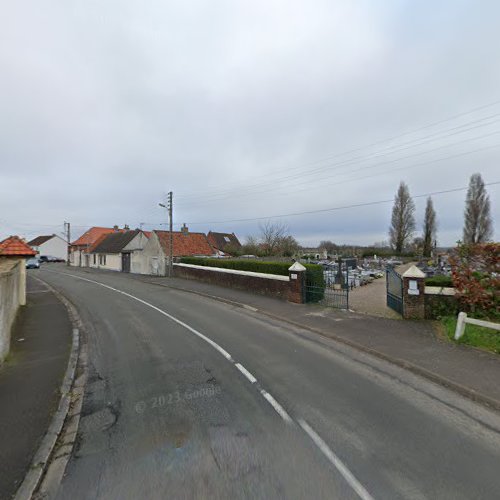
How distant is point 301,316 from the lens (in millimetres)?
10953

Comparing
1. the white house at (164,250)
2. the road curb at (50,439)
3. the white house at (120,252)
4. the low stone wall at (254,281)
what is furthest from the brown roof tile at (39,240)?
the road curb at (50,439)

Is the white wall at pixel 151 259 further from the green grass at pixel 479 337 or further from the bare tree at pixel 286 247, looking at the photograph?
the green grass at pixel 479 337

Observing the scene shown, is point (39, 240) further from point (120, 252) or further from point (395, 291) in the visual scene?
point (395, 291)

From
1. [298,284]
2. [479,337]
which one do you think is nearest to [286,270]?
[298,284]

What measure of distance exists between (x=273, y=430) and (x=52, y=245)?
253 feet

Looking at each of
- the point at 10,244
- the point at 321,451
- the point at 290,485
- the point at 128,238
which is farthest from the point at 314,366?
the point at 128,238

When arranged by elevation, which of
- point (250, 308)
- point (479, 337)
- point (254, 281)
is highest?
point (254, 281)

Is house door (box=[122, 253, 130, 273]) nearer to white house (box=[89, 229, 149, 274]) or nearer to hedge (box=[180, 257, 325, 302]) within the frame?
white house (box=[89, 229, 149, 274])

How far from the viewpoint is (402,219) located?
5516 cm

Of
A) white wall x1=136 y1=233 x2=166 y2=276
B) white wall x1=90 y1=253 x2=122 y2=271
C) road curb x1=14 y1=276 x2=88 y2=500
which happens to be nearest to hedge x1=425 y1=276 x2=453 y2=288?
road curb x1=14 y1=276 x2=88 y2=500

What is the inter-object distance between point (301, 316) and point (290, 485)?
8.09m

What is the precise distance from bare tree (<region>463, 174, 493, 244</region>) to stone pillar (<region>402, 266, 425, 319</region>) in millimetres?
37584

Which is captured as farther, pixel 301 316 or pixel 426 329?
pixel 301 316

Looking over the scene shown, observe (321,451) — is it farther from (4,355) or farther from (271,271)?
(271,271)
